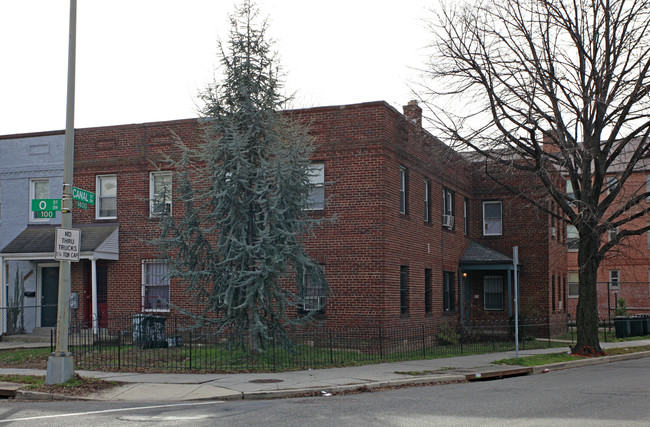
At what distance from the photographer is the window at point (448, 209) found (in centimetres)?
2861

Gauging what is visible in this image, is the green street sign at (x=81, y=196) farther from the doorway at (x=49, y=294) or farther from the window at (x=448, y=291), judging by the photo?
the window at (x=448, y=291)

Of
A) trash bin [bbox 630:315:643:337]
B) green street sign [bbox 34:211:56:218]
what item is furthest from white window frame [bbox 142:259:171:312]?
trash bin [bbox 630:315:643:337]

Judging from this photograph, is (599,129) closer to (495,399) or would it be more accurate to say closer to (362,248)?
(362,248)

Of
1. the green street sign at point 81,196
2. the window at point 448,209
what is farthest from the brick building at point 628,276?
the green street sign at point 81,196

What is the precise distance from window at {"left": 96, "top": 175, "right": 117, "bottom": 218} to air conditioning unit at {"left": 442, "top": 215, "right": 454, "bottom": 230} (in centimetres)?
1274

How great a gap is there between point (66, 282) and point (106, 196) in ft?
39.7

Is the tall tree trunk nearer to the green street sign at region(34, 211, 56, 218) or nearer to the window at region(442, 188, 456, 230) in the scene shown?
the window at region(442, 188, 456, 230)

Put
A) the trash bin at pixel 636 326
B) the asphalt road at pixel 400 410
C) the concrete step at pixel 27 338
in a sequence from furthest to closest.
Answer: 1. the trash bin at pixel 636 326
2. the concrete step at pixel 27 338
3. the asphalt road at pixel 400 410

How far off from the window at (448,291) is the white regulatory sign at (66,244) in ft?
57.0

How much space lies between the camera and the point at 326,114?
22.6 m

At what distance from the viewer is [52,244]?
80.6 ft

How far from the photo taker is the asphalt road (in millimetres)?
10227

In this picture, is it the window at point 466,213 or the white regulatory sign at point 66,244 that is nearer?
the white regulatory sign at point 66,244

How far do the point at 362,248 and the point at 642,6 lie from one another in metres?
10.9
